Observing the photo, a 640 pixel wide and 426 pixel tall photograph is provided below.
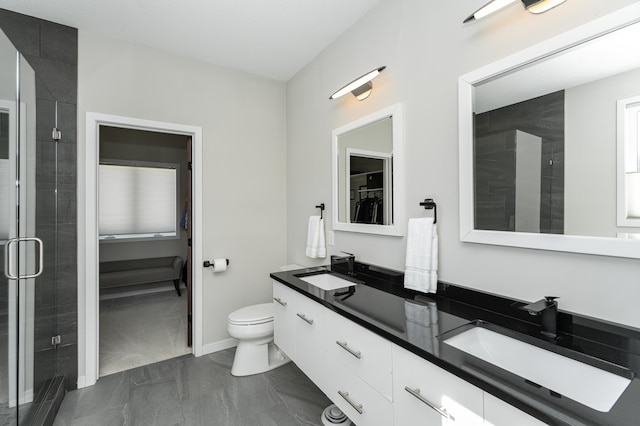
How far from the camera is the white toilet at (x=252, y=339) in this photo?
2.33 meters

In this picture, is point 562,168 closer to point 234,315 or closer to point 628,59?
point 628,59

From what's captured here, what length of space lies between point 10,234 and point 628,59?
2.85 meters

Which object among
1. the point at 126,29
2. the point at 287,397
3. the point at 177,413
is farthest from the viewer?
the point at 126,29

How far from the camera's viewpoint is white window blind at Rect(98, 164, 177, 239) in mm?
4625

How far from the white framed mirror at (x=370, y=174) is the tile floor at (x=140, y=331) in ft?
6.82

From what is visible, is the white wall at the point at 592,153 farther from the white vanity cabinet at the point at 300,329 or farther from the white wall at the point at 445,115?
the white vanity cabinet at the point at 300,329

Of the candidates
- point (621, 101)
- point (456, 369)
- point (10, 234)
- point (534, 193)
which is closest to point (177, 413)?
point (10, 234)

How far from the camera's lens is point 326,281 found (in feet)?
6.98

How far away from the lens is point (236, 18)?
2139 millimetres

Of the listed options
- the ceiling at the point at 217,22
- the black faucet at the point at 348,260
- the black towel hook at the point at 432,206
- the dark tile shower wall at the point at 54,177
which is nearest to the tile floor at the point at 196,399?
the dark tile shower wall at the point at 54,177

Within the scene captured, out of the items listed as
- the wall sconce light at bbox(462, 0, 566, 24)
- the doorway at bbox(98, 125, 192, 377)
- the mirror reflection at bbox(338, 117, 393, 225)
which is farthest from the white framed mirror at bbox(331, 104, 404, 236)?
the doorway at bbox(98, 125, 192, 377)

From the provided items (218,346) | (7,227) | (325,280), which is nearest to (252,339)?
(218,346)

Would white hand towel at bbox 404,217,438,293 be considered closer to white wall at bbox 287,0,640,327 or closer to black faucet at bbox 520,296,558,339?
white wall at bbox 287,0,640,327

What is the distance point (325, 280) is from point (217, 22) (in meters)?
2.06
